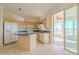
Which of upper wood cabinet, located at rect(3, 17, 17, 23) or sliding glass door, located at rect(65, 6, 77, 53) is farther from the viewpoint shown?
upper wood cabinet, located at rect(3, 17, 17, 23)

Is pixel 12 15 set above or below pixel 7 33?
above

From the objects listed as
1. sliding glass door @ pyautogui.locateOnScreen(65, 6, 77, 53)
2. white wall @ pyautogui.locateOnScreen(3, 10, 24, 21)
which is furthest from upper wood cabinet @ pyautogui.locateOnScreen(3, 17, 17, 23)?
sliding glass door @ pyautogui.locateOnScreen(65, 6, 77, 53)

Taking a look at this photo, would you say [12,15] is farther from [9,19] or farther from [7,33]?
[7,33]

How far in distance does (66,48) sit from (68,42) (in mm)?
318

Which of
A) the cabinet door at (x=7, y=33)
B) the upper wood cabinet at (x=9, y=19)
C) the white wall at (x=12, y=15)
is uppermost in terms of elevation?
the white wall at (x=12, y=15)

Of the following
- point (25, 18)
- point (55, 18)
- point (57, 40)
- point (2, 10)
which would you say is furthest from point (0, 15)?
point (57, 40)

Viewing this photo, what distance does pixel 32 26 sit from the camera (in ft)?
32.5

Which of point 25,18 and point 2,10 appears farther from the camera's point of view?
point 25,18

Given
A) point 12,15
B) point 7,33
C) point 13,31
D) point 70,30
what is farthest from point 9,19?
point 70,30

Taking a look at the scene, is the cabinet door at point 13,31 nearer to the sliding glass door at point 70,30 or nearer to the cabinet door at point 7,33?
the cabinet door at point 7,33

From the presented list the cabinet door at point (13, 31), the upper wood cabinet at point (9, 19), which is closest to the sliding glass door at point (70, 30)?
the cabinet door at point (13, 31)

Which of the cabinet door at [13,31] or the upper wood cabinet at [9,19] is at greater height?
the upper wood cabinet at [9,19]

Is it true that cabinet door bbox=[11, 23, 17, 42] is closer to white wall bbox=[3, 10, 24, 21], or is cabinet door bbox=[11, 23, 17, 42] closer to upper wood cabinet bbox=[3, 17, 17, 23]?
upper wood cabinet bbox=[3, 17, 17, 23]
